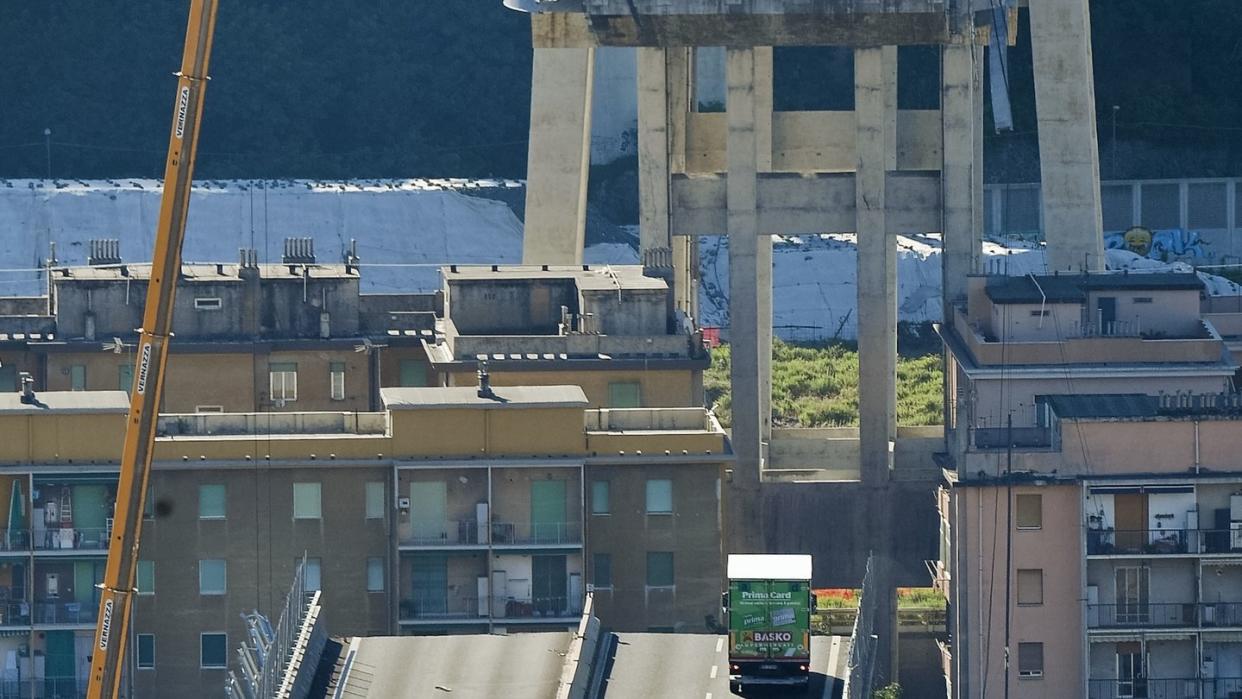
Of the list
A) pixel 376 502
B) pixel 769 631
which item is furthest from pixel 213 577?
pixel 769 631

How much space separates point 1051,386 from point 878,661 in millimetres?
7706

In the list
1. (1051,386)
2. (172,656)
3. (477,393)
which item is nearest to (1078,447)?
(1051,386)

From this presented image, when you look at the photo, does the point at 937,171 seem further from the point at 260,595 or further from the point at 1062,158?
the point at 260,595

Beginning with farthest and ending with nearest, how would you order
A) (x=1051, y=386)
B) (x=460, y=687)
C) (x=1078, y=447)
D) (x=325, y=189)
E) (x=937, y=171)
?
(x=325, y=189), (x=937, y=171), (x=1051, y=386), (x=1078, y=447), (x=460, y=687)

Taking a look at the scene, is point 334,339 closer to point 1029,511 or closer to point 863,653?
point 1029,511

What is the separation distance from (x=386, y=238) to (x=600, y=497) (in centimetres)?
6890

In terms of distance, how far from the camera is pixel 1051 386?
85.6m

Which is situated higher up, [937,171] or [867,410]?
[937,171]

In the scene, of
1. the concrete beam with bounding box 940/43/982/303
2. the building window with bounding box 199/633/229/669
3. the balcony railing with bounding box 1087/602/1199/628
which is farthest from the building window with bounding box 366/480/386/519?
the concrete beam with bounding box 940/43/982/303

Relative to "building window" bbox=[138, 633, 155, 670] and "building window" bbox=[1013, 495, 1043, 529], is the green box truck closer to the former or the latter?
"building window" bbox=[1013, 495, 1043, 529]

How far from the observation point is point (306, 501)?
8281 centimetres

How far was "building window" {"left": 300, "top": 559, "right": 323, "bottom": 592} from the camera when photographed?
81.9 metres

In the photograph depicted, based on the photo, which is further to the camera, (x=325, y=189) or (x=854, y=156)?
(x=325, y=189)

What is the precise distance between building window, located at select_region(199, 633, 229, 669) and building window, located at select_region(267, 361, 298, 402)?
13.2 metres
